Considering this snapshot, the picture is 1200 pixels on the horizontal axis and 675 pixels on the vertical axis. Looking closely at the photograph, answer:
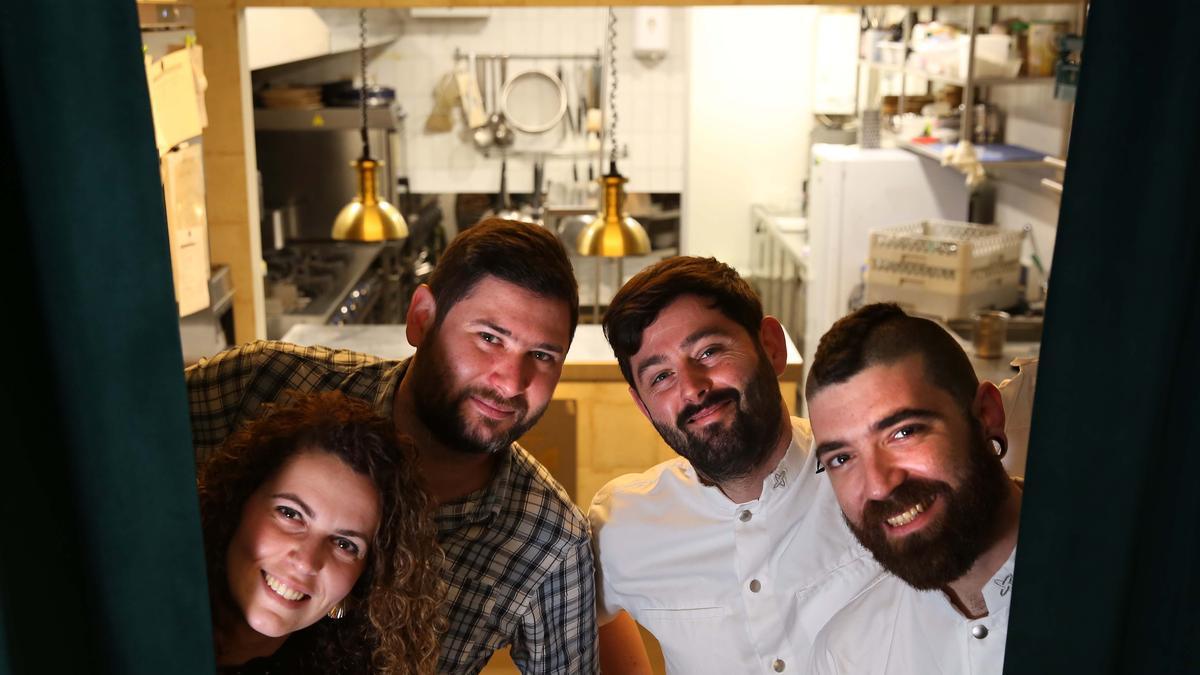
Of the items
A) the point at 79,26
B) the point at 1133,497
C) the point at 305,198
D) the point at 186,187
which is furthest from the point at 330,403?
the point at 305,198

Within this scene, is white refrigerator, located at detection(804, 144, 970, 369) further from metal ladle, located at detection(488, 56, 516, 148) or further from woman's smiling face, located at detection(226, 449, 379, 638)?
woman's smiling face, located at detection(226, 449, 379, 638)

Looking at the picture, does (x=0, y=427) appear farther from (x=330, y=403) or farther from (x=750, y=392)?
(x=750, y=392)

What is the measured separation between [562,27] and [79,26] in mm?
6211

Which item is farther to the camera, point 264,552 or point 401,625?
point 401,625

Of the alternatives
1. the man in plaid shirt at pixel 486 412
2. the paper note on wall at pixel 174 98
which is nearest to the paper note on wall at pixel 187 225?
the paper note on wall at pixel 174 98

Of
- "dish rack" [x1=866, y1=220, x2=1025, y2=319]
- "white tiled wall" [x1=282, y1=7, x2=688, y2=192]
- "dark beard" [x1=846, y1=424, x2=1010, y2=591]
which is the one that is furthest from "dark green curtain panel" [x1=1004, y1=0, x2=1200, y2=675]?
"white tiled wall" [x1=282, y1=7, x2=688, y2=192]

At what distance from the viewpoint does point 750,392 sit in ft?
5.23

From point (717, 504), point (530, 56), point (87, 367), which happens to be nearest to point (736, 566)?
point (717, 504)

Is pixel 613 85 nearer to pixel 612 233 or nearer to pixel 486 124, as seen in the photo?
pixel 612 233

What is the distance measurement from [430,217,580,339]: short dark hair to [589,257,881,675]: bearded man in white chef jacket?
3.6 inches

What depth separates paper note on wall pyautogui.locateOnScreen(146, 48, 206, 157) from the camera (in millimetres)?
2652

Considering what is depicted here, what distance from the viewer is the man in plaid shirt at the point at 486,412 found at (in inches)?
63.2

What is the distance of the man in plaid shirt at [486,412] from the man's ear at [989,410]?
0.58 meters

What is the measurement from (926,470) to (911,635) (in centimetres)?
29
